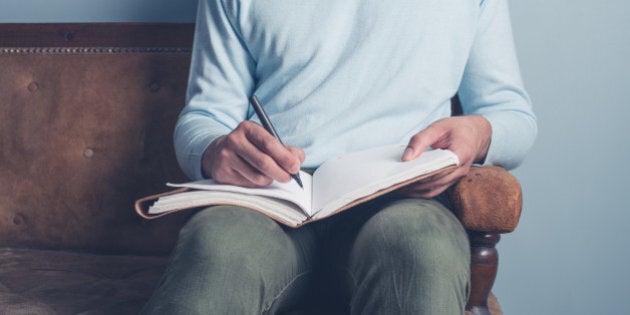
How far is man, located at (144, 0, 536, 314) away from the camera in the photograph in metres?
0.79

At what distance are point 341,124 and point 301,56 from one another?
0.15m

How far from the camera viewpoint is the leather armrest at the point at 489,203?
35.6 inches

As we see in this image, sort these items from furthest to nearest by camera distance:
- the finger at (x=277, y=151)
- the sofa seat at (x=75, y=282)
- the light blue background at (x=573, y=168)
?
the light blue background at (x=573, y=168) < the sofa seat at (x=75, y=282) < the finger at (x=277, y=151)

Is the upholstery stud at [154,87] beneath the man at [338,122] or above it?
beneath

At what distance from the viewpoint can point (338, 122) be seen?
113 cm

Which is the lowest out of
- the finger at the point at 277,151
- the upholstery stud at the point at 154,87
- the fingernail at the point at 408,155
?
the upholstery stud at the point at 154,87

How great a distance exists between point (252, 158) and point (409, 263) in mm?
253

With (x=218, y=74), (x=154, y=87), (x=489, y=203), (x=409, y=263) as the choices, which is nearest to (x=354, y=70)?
(x=218, y=74)

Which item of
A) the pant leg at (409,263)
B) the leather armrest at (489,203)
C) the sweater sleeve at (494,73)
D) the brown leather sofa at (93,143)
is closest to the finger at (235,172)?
the pant leg at (409,263)

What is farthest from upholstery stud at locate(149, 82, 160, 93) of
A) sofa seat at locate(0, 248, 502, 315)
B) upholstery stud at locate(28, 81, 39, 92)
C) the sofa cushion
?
sofa seat at locate(0, 248, 502, 315)

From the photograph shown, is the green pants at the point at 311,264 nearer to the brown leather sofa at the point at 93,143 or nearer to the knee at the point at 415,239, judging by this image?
the knee at the point at 415,239

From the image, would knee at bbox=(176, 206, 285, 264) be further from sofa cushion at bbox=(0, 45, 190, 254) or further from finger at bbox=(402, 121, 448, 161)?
sofa cushion at bbox=(0, 45, 190, 254)

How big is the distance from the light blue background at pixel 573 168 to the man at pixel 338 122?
0.31 m

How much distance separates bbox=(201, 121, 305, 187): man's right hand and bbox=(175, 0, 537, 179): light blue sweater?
0.18 metres
